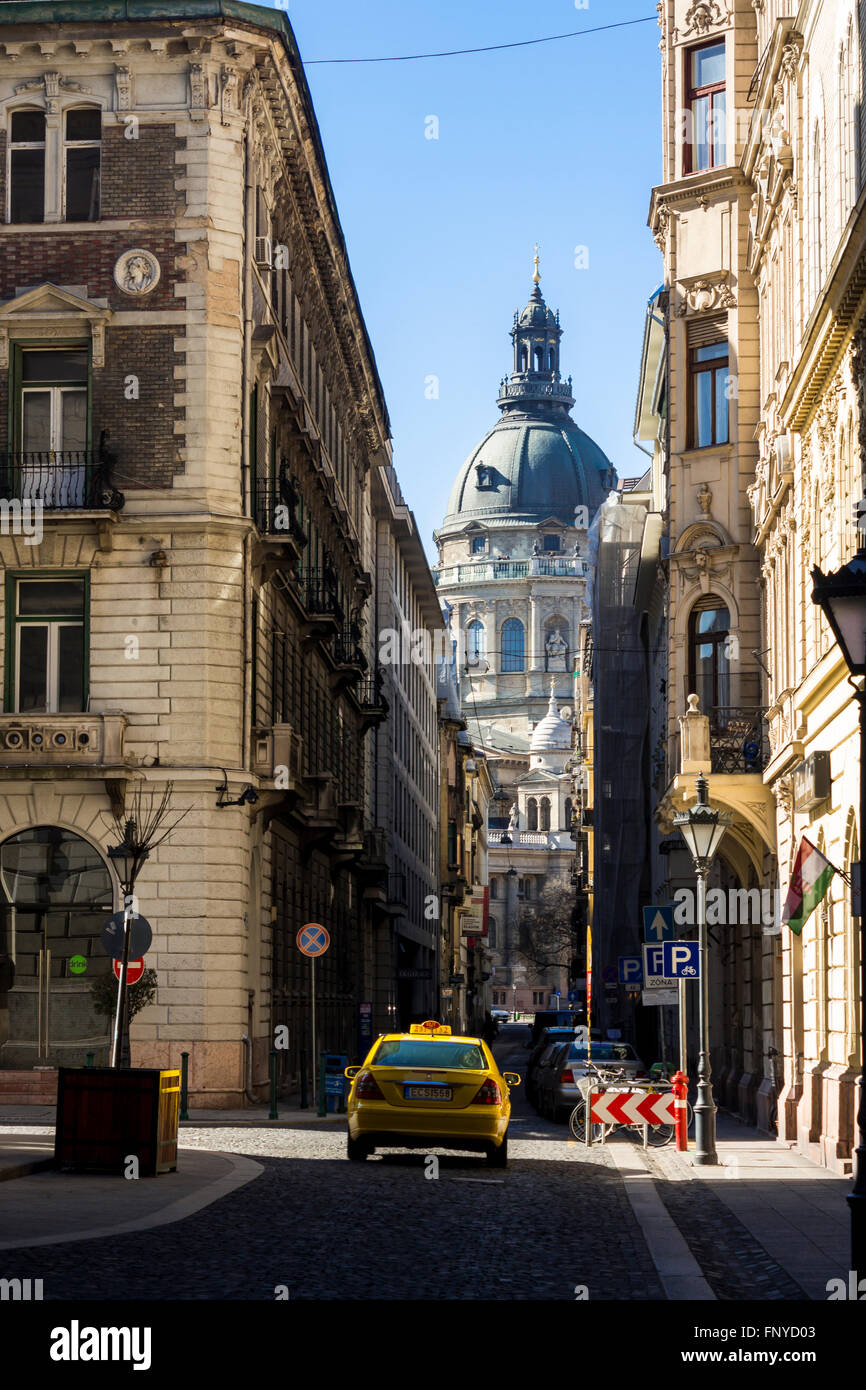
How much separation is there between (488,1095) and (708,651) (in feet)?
41.2

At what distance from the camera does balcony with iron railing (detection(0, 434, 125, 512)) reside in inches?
1304

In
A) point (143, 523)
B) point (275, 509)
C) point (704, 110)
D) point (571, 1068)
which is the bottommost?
point (571, 1068)

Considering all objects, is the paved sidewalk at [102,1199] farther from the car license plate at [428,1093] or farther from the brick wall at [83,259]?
the brick wall at [83,259]

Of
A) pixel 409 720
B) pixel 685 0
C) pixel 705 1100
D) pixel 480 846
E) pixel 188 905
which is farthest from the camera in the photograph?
pixel 480 846

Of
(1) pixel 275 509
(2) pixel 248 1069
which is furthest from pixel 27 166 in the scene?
(2) pixel 248 1069

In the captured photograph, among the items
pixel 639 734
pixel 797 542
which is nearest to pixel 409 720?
pixel 639 734

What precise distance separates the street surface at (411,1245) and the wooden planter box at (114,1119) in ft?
1.97

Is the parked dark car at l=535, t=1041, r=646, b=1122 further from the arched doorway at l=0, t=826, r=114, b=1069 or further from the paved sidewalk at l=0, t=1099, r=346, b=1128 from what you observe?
the arched doorway at l=0, t=826, r=114, b=1069

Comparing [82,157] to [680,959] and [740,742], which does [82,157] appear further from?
[680,959]

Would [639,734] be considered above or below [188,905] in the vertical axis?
above

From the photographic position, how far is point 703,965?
76.5ft
